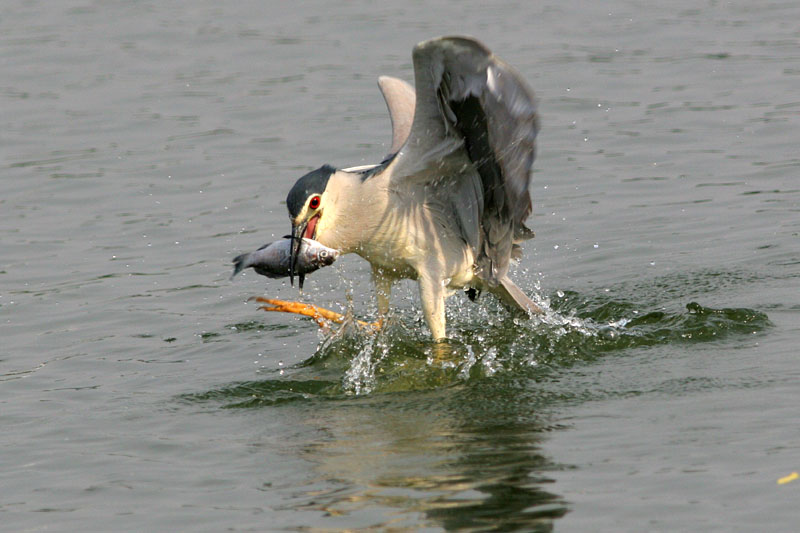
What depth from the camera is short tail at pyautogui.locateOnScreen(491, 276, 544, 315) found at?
28.7ft

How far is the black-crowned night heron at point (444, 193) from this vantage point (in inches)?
275

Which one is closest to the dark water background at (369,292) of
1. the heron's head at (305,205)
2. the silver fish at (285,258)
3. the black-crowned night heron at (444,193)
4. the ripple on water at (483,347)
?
A: the ripple on water at (483,347)

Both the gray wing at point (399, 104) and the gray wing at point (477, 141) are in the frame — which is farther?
the gray wing at point (399, 104)

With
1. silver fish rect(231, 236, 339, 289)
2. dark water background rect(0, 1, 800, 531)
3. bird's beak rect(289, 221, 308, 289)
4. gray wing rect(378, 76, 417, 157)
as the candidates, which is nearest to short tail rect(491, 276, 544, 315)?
dark water background rect(0, 1, 800, 531)

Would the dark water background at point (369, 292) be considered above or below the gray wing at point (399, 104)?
below

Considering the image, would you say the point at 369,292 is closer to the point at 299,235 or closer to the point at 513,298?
the point at 513,298

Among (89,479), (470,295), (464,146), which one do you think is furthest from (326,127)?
(89,479)

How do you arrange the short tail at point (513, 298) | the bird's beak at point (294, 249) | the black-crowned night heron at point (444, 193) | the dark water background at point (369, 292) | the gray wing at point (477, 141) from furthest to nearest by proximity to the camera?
the short tail at point (513, 298) < the bird's beak at point (294, 249) < the black-crowned night heron at point (444, 193) < the gray wing at point (477, 141) < the dark water background at point (369, 292)

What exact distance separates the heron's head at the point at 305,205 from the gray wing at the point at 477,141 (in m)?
0.57

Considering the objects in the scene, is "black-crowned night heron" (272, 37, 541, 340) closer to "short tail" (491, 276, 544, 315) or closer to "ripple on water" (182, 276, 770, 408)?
"short tail" (491, 276, 544, 315)

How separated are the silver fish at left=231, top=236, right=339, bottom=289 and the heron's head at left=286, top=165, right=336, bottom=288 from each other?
6 centimetres

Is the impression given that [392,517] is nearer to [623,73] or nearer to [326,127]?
[326,127]

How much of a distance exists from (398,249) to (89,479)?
281 centimetres

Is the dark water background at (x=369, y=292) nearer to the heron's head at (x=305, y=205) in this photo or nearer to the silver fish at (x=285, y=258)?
the silver fish at (x=285, y=258)
